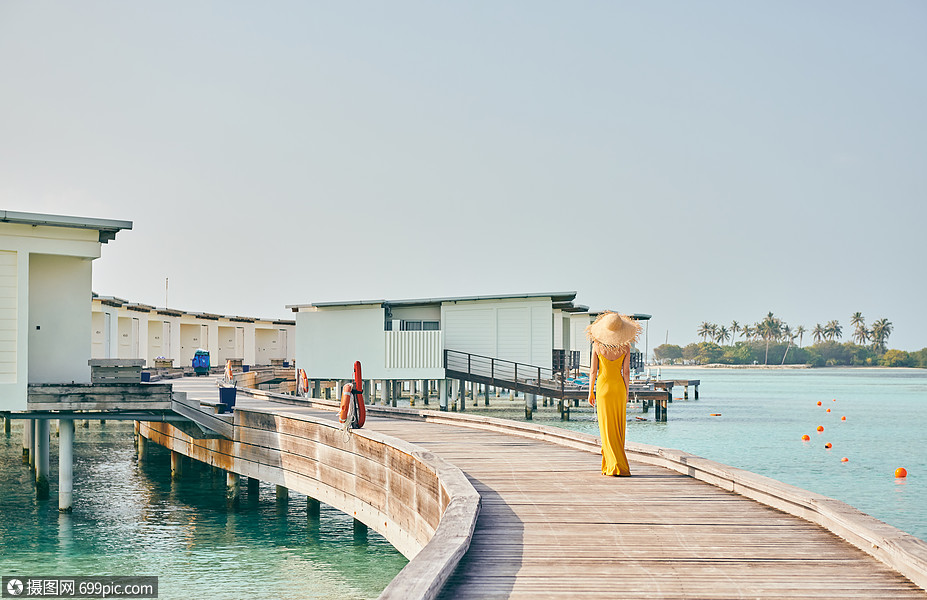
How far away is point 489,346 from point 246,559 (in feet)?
79.9

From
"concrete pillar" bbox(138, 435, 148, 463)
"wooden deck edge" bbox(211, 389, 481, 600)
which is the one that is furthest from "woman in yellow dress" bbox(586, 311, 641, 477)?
"concrete pillar" bbox(138, 435, 148, 463)

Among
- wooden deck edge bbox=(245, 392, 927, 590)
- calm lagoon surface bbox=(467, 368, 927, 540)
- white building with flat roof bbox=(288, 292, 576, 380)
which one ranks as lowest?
calm lagoon surface bbox=(467, 368, 927, 540)

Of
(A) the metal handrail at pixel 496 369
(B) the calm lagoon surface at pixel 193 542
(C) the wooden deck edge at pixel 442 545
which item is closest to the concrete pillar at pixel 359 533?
(B) the calm lagoon surface at pixel 193 542

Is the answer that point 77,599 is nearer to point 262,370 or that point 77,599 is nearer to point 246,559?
point 246,559

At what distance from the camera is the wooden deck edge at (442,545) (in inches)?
204

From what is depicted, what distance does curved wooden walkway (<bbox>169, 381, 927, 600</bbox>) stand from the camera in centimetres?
579

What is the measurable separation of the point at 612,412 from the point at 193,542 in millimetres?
9720

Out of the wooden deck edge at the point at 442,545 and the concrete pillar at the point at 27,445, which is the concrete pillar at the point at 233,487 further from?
the concrete pillar at the point at 27,445

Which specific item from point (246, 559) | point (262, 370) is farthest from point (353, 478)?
point (262, 370)

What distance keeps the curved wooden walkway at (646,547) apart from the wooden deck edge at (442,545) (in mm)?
141

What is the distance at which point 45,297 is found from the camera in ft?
59.7

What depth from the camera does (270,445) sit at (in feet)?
58.4

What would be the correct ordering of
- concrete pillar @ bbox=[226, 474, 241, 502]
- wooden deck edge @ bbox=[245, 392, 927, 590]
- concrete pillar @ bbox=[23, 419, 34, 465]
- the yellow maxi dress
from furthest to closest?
concrete pillar @ bbox=[23, 419, 34, 465], concrete pillar @ bbox=[226, 474, 241, 502], the yellow maxi dress, wooden deck edge @ bbox=[245, 392, 927, 590]
